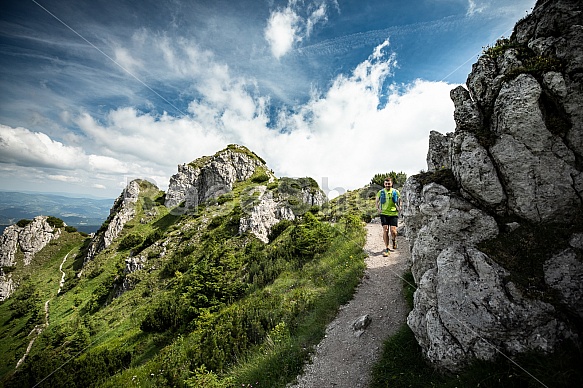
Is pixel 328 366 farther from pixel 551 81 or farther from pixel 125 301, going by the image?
pixel 125 301

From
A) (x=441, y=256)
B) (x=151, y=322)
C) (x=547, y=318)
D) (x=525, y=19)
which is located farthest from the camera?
(x=151, y=322)

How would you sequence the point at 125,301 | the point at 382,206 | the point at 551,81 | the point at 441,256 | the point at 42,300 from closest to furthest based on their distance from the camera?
the point at 551,81 < the point at 441,256 < the point at 382,206 < the point at 125,301 < the point at 42,300

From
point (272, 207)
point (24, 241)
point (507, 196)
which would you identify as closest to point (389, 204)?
point (507, 196)

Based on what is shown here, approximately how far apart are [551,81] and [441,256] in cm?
478

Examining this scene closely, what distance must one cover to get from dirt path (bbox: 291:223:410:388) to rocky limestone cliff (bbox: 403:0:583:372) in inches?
74.6

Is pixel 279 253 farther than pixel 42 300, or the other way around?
pixel 42 300

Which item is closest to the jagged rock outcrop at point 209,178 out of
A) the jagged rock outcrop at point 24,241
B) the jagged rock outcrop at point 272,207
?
→ the jagged rock outcrop at point 272,207

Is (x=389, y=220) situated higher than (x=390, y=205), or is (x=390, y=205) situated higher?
(x=390, y=205)

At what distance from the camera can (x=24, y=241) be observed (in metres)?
51.1

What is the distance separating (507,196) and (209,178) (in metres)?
54.8

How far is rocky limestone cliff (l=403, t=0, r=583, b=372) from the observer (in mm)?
4723

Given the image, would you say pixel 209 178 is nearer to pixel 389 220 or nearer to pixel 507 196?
pixel 389 220

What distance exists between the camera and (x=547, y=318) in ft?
14.7

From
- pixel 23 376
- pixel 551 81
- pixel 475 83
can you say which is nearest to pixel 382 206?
pixel 475 83
